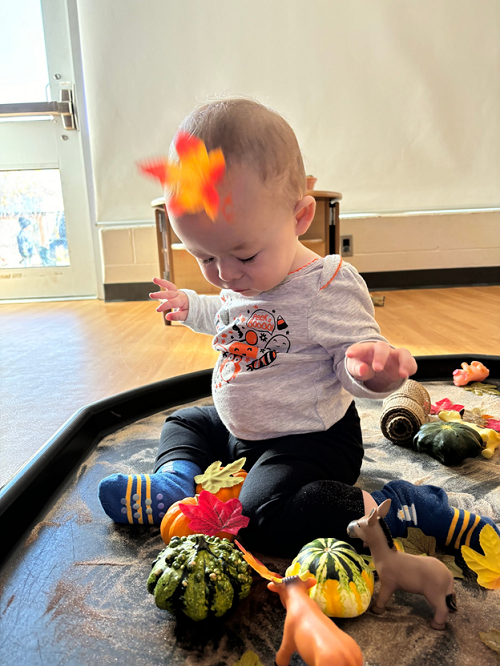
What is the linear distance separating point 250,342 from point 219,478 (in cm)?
20

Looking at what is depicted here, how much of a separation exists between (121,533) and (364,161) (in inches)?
104

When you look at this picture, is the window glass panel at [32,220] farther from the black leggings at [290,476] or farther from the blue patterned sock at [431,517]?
the blue patterned sock at [431,517]

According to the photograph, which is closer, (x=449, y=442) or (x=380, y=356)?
(x=380, y=356)

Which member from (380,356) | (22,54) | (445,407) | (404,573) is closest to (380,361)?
(380,356)

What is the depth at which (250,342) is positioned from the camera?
2.34 feet

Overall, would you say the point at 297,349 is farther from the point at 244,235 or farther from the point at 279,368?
the point at 244,235

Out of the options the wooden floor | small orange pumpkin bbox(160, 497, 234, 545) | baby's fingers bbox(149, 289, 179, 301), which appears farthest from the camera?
the wooden floor

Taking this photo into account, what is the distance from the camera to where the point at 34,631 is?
0.47 m

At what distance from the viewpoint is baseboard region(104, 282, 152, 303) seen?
2.94 metres

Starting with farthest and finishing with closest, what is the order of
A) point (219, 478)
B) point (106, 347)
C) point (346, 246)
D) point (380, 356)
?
1. point (346, 246)
2. point (106, 347)
3. point (219, 478)
4. point (380, 356)

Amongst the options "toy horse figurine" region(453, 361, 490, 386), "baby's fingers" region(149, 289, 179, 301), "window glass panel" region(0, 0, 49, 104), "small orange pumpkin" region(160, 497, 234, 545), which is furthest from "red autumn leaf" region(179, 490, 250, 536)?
"window glass panel" region(0, 0, 49, 104)

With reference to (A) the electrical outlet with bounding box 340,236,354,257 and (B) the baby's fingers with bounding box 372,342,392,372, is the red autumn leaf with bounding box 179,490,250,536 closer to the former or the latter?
(B) the baby's fingers with bounding box 372,342,392,372

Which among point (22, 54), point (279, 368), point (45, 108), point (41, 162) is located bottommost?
point (279, 368)

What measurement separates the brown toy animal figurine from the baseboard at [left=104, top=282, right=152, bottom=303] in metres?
2.61
